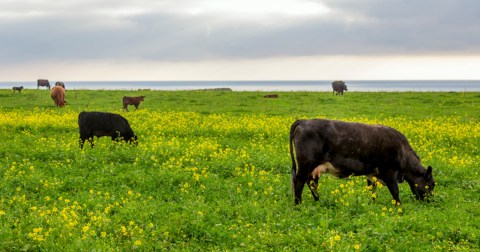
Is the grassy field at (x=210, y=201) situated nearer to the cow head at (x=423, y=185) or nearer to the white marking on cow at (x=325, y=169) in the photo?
the cow head at (x=423, y=185)

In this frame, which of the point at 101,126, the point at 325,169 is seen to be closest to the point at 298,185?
the point at 325,169

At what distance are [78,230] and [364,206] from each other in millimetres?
6169

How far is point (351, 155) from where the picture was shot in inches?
417

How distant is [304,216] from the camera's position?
9.73 metres

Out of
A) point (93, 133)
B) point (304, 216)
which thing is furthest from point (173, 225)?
point (93, 133)

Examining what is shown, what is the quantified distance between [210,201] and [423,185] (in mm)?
5312

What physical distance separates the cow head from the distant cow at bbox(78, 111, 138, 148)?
1013 cm

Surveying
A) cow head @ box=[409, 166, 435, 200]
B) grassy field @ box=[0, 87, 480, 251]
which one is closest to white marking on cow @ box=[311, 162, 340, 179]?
grassy field @ box=[0, 87, 480, 251]

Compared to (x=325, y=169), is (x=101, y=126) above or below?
above

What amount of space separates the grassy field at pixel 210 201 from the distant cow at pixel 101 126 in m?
0.55

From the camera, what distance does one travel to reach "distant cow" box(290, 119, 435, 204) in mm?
10438

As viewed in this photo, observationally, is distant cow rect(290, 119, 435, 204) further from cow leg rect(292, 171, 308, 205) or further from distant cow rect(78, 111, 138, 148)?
distant cow rect(78, 111, 138, 148)

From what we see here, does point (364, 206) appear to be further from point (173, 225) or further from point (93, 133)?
point (93, 133)

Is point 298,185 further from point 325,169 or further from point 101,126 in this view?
point 101,126
